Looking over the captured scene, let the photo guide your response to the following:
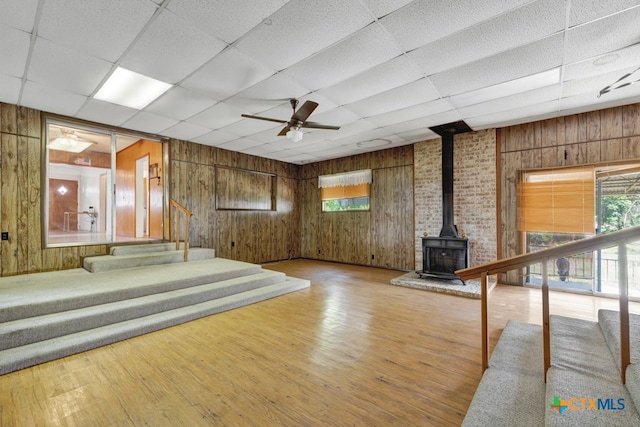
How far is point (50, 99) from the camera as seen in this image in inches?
156

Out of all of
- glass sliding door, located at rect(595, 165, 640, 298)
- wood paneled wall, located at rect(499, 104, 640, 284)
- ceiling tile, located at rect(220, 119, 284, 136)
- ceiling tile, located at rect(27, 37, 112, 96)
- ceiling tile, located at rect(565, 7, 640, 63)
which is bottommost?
glass sliding door, located at rect(595, 165, 640, 298)

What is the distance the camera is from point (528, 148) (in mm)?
5070

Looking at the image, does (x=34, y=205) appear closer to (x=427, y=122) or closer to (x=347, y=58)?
(x=347, y=58)

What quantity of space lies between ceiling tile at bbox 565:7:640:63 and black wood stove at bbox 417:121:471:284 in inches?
92.7

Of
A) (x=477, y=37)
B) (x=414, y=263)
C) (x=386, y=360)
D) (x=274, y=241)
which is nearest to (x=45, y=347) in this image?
(x=386, y=360)

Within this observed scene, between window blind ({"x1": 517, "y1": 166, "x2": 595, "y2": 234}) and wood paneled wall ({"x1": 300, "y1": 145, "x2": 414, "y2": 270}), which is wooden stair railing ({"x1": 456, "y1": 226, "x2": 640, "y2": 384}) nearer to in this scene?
window blind ({"x1": 517, "y1": 166, "x2": 595, "y2": 234})

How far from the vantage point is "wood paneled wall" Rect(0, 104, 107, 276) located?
13.6ft

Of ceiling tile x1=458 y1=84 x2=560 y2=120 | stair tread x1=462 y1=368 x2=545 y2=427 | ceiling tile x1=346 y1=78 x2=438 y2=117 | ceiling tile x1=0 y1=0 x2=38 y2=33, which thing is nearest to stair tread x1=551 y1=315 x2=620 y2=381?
stair tread x1=462 y1=368 x2=545 y2=427

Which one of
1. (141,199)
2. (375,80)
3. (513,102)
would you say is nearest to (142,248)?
(141,199)

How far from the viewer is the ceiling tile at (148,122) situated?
15.3 ft

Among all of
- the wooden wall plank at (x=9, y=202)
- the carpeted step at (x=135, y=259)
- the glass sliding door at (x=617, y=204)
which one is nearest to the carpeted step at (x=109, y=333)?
the carpeted step at (x=135, y=259)

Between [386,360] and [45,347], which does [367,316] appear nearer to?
[386,360]

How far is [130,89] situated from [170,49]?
1378mm

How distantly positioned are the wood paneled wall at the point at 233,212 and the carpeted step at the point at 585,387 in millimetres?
6338
